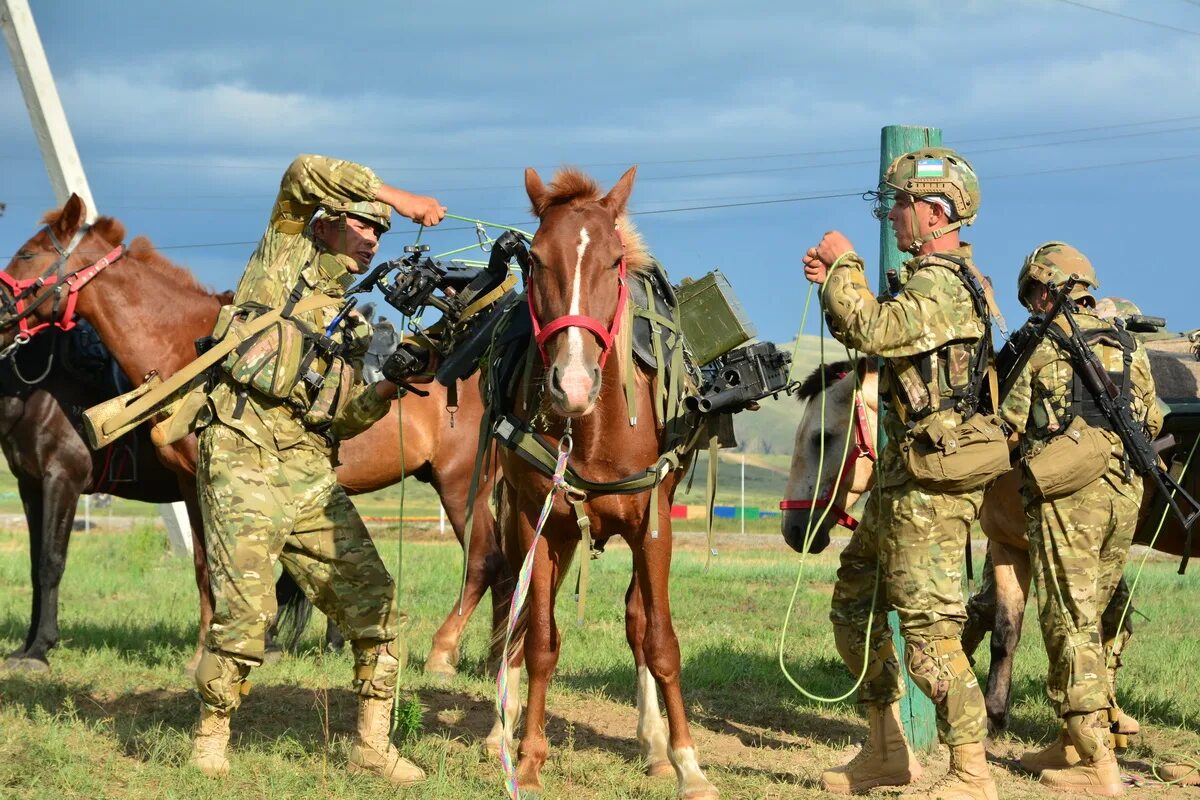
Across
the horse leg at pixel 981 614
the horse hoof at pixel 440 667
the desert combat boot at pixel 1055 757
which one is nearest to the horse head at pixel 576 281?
the desert combat boot at pixel 1055 757

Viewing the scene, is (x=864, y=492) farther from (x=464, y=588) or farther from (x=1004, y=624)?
(x=464, y=588)

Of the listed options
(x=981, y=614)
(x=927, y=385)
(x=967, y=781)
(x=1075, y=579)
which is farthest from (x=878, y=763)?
(x=981, y=614)

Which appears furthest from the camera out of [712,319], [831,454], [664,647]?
[831,454]

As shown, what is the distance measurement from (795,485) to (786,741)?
1.76 m

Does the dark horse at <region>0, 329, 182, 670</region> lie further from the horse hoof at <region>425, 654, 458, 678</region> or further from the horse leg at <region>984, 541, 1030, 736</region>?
the horse leg at <region>984, 541, 1030, 736</region>

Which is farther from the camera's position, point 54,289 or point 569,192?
point 54,289

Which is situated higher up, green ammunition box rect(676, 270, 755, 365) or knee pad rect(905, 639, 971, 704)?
green ammunition box rect(676, 270, 755, 365)

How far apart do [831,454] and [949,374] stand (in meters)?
2.74

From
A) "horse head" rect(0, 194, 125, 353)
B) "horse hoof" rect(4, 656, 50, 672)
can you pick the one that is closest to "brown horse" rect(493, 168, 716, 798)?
"horse head" rect(0, 194, 125, 353)

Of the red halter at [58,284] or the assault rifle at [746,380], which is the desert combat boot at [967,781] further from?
the red halter at [58,284]

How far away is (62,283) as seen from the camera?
8.19m

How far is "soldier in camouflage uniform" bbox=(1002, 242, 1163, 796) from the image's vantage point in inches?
235

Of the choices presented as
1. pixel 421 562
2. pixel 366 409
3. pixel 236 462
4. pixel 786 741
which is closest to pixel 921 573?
pixel 786 741

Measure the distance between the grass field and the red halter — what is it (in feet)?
7.89
